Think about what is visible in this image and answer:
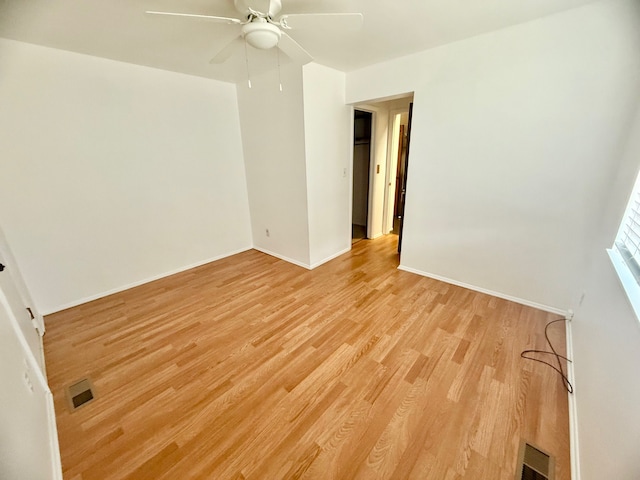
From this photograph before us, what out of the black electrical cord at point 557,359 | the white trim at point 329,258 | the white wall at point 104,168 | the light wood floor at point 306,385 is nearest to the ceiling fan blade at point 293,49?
the white wall at point 104,168

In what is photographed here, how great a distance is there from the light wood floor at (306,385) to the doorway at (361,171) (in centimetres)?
207

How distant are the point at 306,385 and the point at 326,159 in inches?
98.8

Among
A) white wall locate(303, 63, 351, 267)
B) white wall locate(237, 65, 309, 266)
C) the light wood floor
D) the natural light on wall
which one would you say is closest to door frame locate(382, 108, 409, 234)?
white wall locate(303, 63, 351, 267)

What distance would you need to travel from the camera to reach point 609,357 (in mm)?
1197

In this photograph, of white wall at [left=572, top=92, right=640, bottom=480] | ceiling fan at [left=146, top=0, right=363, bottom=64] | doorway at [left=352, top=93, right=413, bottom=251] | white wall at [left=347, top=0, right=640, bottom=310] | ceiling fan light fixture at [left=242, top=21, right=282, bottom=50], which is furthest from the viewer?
doorway at [left=352, top=93, right=413, bottom=251]

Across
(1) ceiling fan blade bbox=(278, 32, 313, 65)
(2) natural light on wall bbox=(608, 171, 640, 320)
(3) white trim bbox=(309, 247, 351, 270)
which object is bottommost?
(3) white trim bbox=(309, 247, 351, 270)

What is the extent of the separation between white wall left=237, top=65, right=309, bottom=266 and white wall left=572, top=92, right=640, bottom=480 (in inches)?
101

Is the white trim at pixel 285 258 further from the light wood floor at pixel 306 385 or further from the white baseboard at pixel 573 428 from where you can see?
the white baseboard at pixel 573 428

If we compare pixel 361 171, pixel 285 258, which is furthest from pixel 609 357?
pixel 361 171

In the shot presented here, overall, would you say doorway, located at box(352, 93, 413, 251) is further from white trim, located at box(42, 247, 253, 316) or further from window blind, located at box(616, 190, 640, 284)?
white trim, located at box(42, 247, 253, 316)

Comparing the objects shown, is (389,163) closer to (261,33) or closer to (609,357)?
(261,33)

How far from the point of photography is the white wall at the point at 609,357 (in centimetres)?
90

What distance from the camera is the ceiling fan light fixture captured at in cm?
153

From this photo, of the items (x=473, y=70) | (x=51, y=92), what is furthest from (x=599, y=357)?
(x=51, y=92)
